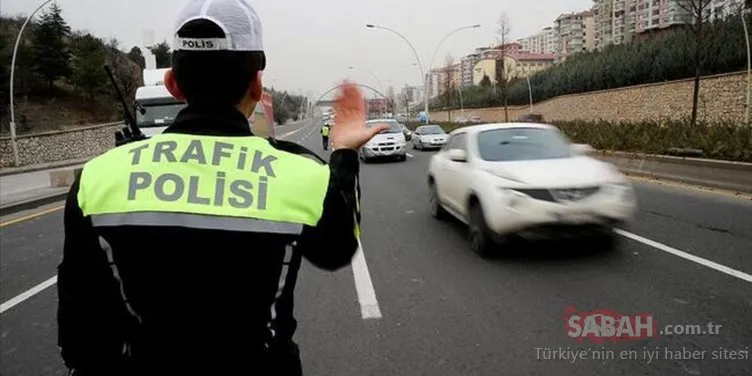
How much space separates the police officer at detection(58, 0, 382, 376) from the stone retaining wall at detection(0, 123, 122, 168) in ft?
102

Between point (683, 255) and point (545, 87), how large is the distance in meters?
48.7

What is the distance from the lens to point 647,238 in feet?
22.2

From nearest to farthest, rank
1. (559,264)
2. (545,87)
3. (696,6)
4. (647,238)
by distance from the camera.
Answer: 1. (559,264)
2. (647,238)
3. (696,6)
4. (545,87)

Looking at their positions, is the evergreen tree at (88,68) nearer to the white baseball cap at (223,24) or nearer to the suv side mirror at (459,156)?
the suv side mirror at (459,156)

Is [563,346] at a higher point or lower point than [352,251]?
lower

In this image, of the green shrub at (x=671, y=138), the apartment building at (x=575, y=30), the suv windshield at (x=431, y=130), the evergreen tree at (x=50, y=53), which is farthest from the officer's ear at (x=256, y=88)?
the apartment building at (x=575, y=30)

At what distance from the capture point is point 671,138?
14172 mm

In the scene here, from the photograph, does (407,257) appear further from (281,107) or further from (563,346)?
(281,107)

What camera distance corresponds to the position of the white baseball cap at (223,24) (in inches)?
54.6

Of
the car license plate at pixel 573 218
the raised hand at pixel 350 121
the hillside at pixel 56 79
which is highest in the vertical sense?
the hillside at pixel 56 79

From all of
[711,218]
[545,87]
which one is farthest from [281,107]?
[711,218]

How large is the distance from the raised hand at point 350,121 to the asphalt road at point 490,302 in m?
2.28

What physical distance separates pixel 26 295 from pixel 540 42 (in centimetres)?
14916

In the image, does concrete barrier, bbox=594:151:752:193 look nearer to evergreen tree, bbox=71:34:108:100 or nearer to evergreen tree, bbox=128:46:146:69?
evergreen tree, bbox=71:34:108:100
